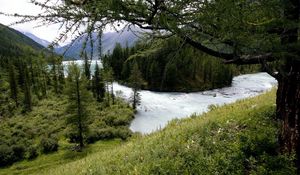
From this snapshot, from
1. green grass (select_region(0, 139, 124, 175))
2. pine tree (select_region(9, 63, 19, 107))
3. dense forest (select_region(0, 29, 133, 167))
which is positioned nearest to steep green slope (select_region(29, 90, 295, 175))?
dense forest (select_region(0, 29, 133, 167))

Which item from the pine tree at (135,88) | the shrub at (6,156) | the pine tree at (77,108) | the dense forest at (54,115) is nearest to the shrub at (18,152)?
the dense forest at (54,115)

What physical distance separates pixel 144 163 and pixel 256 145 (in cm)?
295

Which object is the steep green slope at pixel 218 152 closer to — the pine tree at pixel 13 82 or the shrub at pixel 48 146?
the shrub at pixel 48 146

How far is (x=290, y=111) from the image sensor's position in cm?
698

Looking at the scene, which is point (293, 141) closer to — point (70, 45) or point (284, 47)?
point (284, 47)

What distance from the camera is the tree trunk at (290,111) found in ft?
22.2

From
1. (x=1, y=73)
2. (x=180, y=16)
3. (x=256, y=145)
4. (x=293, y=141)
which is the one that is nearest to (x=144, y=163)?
(x=256, y=145)

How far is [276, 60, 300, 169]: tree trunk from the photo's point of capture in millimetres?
6766

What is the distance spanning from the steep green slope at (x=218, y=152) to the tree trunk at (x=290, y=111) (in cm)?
34

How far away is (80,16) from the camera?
4.22 meters

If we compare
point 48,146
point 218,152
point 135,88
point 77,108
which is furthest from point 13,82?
point 218,152

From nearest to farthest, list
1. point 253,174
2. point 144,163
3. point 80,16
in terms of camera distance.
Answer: point 80,16 → point 253,174 → point 144,163

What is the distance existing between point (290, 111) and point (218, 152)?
6.59ft

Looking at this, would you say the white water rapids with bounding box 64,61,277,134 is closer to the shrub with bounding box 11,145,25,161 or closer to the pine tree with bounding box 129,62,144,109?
the pine tree with bounding box 129,62,144,109
